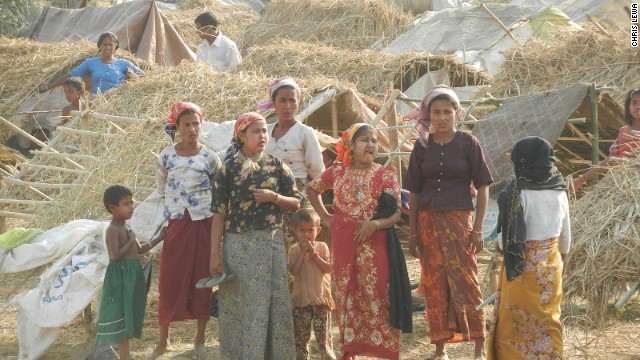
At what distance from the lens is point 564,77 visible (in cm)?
1086

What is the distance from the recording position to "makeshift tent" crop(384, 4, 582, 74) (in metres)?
14.8

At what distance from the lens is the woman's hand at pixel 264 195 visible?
230 inches

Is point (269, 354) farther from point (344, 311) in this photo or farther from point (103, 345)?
point (103, 345)

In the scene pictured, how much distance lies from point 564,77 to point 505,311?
5858 millimetres

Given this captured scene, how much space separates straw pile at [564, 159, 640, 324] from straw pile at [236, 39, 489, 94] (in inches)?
294

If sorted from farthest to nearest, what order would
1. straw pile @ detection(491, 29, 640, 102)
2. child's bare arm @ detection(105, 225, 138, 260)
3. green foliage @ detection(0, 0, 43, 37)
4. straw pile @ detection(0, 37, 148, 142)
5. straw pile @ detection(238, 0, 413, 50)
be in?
straw pile @ detection(238, 0, 413, 50) < green foliage @ detection(0, 0, 43, 37) < straw pile @ detection(0, 37, 148, 142) < straw pile @ detection(491, 29, 640, 102) < child's bare arm @ detection(105, 225, 138, 260)

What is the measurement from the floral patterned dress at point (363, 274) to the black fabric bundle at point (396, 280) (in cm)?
3

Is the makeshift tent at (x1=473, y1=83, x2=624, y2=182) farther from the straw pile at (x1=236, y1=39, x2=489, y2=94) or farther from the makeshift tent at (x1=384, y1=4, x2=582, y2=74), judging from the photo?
the makeshift tent at (x1=384, y1=4, x2=582, y2=74)

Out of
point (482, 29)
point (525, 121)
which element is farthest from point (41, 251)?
point (482, 29)

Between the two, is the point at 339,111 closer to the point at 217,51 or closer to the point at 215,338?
the point at 215,338

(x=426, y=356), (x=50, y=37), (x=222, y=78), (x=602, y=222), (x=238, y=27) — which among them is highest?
(x=238, y=27)

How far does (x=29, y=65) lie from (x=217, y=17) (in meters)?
9.50

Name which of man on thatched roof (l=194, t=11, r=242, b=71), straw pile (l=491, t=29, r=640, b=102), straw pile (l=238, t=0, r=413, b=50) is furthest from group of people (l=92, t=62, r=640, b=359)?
straw pile (l=238, t=0, r=413, b=50)

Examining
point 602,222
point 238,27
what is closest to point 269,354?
point 602,222
